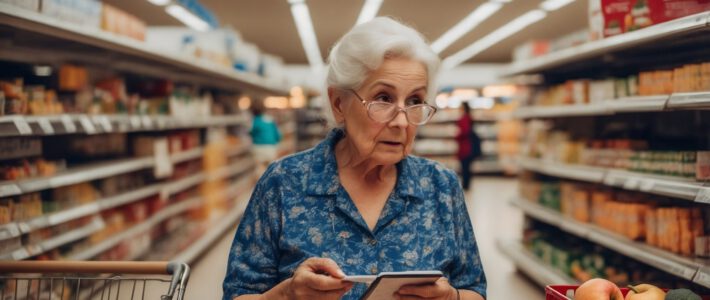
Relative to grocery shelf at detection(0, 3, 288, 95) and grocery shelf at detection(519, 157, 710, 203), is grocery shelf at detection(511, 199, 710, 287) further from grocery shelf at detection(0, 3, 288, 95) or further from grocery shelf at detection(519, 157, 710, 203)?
grocery shelf at detection(0, 3, 288, 95)

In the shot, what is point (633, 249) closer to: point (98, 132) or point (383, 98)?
point (383, 98)

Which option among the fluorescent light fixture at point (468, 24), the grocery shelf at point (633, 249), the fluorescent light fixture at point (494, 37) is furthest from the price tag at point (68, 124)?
the fluorescent light fixture at point (494, 37)

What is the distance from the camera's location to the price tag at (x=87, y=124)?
11.9 ft

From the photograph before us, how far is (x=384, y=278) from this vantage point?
139 centimetres

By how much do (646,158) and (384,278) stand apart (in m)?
2.85

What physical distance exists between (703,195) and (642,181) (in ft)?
2.31

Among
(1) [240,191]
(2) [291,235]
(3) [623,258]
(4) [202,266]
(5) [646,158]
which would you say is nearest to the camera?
(2) [291,235]

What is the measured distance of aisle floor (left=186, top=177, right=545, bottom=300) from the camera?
5.04m

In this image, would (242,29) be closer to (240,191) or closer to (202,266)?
(240,191)

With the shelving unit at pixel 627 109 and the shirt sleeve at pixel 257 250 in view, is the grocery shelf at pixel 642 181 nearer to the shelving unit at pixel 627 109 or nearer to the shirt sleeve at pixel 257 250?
the shelving unit at pixel 627 109

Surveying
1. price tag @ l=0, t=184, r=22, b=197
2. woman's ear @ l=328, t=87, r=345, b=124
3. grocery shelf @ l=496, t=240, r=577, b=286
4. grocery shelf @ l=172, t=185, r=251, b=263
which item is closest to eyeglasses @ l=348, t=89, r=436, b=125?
woman's ear @ l=328, t=87, r=345, b=124

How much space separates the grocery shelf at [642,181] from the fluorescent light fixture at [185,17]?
7229 mm

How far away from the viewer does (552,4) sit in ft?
32.3

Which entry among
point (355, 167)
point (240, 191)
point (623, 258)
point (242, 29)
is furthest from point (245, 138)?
point (355, 167)
